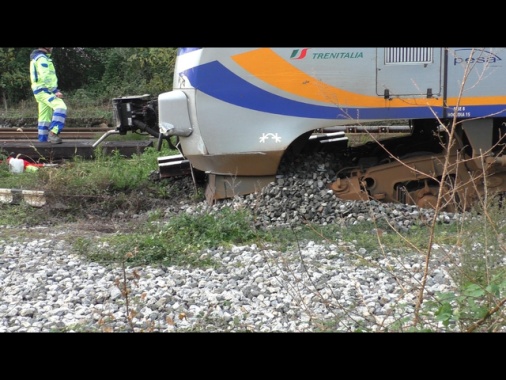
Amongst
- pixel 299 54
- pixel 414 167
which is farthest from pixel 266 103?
pixel 414 167

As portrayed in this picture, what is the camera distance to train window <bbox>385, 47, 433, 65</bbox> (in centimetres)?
726

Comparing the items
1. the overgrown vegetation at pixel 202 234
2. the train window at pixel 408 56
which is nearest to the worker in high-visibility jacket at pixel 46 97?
the overgrown vegetation at pixel 202 234

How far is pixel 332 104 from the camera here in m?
7.40

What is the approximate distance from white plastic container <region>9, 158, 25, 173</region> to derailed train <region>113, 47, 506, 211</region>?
160 inches

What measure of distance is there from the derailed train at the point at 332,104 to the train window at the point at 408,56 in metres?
0.01

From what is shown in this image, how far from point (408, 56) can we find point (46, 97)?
8252 mm

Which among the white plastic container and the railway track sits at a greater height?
the railway track

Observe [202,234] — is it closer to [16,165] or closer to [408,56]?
[408,56]

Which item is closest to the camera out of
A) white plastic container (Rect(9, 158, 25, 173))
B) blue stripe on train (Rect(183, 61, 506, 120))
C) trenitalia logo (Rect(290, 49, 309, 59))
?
trenitalia logo (Rect(290, 49, 309, 59))

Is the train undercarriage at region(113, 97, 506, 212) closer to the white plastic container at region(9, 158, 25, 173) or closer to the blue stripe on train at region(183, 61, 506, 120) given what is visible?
the blue stripe on train at region(183, 61, 506, 120)

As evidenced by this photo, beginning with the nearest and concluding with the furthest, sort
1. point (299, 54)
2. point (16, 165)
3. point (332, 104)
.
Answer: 1. point (299, 54)
2. point (332, 104)
3. point (16, 165)

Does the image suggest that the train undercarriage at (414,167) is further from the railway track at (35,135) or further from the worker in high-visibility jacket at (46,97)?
the railway track at (35,135)

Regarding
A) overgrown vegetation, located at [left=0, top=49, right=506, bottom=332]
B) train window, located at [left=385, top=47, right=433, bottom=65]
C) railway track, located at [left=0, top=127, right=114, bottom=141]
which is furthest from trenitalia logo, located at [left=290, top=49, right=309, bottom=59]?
railway track, located at [left=0, top=127, right=114, bottom=141]
